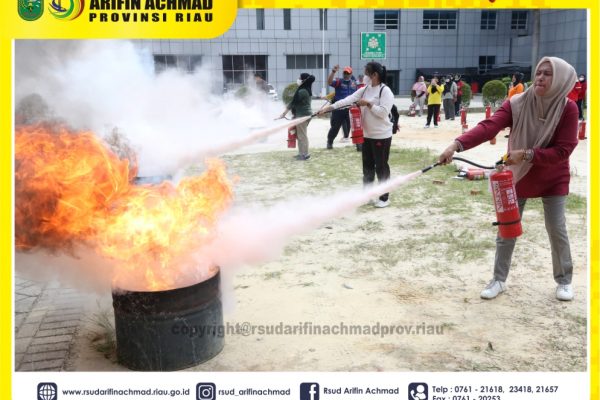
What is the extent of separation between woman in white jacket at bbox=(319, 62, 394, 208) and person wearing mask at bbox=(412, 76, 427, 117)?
15285 millimetres

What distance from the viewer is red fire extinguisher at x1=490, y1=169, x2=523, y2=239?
12.6ft

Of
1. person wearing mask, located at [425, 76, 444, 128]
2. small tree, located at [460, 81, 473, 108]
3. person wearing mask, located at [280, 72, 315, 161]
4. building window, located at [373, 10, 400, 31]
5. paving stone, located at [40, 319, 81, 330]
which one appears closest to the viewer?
paving stone, located at [40, 319, 81, 330]

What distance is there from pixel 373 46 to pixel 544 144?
30.7 ft

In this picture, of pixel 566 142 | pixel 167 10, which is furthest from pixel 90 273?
pixel 566 142

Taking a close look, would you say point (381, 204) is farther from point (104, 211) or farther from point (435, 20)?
point (435, 20)

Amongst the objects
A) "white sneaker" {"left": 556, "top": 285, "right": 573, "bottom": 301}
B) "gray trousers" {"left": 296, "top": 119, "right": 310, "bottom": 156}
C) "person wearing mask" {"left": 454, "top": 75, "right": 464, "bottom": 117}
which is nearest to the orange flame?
"white sneaker" {"left": 556, "top": 285, "right": 573, "bottom": 301}

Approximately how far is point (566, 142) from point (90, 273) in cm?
399

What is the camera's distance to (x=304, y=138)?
11.6m

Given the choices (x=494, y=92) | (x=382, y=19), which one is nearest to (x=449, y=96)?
(x=494, y=92)

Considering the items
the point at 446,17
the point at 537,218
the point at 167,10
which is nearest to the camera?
the point at 167,10

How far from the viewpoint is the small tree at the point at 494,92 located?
22.7 meters

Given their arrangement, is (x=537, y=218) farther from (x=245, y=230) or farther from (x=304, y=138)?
(x=304, y=138)

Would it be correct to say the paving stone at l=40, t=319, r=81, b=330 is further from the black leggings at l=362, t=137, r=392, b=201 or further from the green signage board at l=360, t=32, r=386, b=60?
the green signage board at l=360, t=32, r=386, b=60

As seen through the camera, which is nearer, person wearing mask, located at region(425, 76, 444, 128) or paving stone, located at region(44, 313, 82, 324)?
paving stone, located at region(44, 313, 82, 324)
